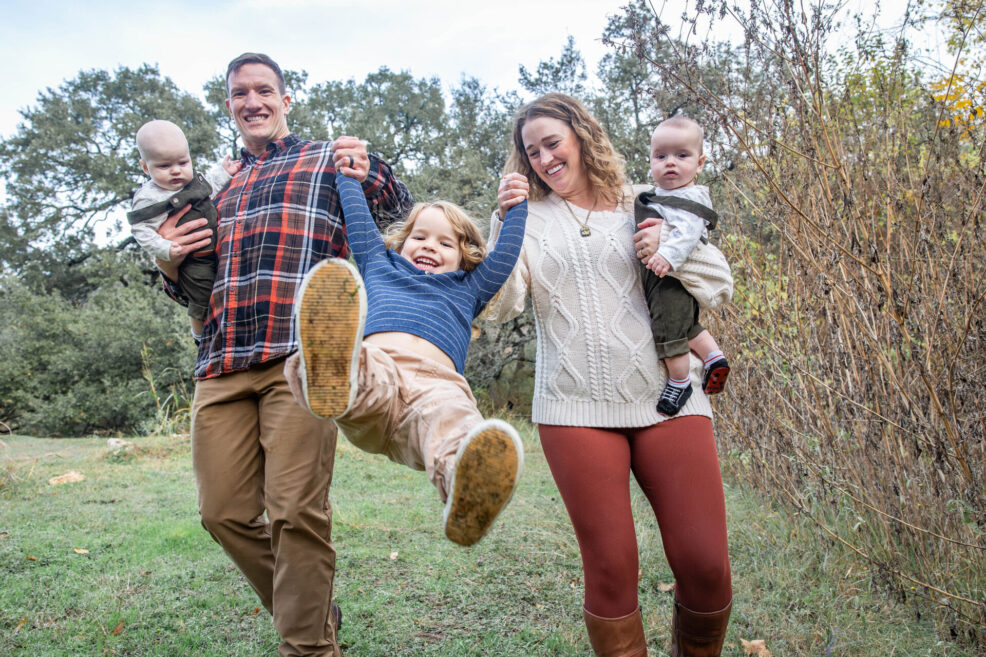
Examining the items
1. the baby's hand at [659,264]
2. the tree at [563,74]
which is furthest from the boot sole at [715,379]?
the tree at [563,74]

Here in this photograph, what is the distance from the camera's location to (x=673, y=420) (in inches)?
84.3

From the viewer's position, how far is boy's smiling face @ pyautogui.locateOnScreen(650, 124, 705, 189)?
241 cm

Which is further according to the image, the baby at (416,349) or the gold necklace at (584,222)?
the gold necklace at (584,222)

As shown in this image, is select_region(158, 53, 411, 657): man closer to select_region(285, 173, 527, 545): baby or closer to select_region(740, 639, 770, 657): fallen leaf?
select_region(285, 173, 527, 545): baby

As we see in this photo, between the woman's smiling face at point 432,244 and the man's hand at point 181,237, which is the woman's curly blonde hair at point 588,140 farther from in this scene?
the man's hand at point 181,237

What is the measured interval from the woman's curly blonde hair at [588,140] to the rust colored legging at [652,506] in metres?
0.90

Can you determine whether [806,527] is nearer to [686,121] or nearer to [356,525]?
[686,121]

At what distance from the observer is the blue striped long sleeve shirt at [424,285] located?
2229 mm

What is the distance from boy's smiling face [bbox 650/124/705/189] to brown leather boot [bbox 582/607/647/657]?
4.87ft

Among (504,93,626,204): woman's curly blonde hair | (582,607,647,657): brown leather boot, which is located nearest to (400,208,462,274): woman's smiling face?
(504,93,626,204): woman's curly blonde hair

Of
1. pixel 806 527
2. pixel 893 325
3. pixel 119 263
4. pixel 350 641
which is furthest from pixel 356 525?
pixel 119 263

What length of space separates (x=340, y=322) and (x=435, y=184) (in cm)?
1109

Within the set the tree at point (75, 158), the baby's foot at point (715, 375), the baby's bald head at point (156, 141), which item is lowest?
the baby's foot at point (715, 375)

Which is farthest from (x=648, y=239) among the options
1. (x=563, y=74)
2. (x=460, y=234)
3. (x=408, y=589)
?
(x=563, y=74)
